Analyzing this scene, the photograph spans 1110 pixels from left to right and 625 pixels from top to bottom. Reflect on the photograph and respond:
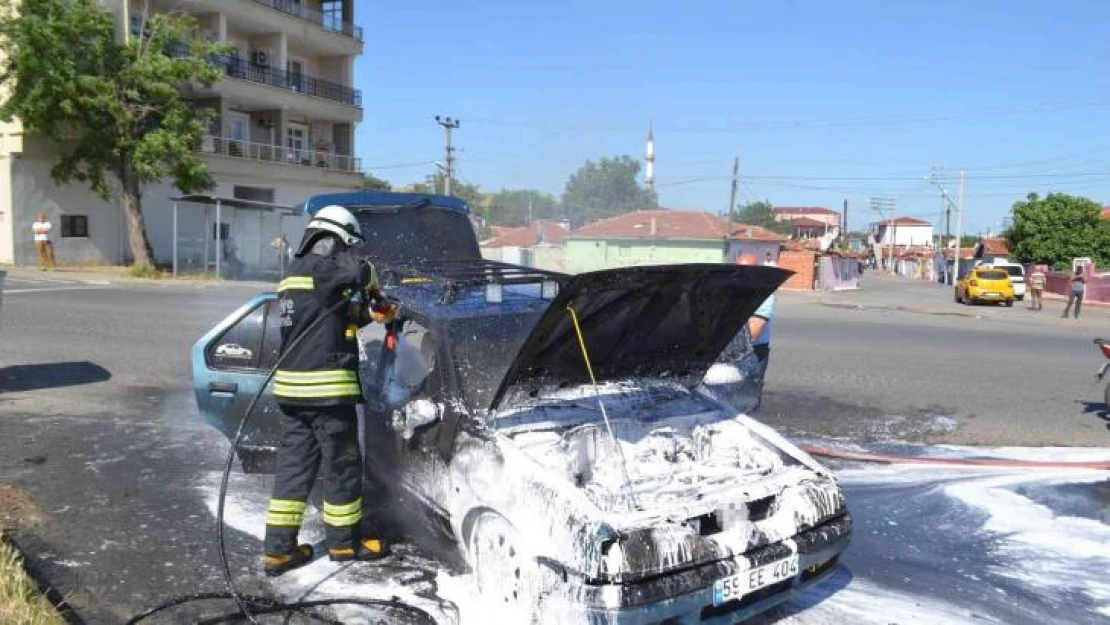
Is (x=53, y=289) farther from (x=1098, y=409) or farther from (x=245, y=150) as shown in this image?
(x=1098, y=409)

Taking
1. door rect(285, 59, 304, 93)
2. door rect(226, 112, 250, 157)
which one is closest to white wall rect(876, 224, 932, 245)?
door rect(285, 59, 304, 93)

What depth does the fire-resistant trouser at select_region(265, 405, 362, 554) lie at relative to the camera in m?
4.35

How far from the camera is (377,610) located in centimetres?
404

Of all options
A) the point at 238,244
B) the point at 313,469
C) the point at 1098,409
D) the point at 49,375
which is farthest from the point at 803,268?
the point at 313,469

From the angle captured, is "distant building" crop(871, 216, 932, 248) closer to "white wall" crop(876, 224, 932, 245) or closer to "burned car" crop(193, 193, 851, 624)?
"white wall" crop(876, 224, 932, 245)

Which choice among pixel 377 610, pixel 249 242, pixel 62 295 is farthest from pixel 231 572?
pixel 249 242

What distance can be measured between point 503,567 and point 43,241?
87.7ft

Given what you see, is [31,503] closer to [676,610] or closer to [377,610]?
[377,610]

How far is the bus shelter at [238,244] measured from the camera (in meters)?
25.7

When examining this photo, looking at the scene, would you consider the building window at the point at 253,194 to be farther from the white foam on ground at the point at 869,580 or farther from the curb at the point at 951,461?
the curb at the point at 951,461

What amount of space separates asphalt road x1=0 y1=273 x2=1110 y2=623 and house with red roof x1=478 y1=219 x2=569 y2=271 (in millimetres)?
18218

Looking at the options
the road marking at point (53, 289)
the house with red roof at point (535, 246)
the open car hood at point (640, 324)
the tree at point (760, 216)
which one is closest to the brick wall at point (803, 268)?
the house with red roof at point (535, 246)

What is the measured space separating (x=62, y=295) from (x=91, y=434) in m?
12.8

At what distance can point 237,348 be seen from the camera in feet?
18.7
